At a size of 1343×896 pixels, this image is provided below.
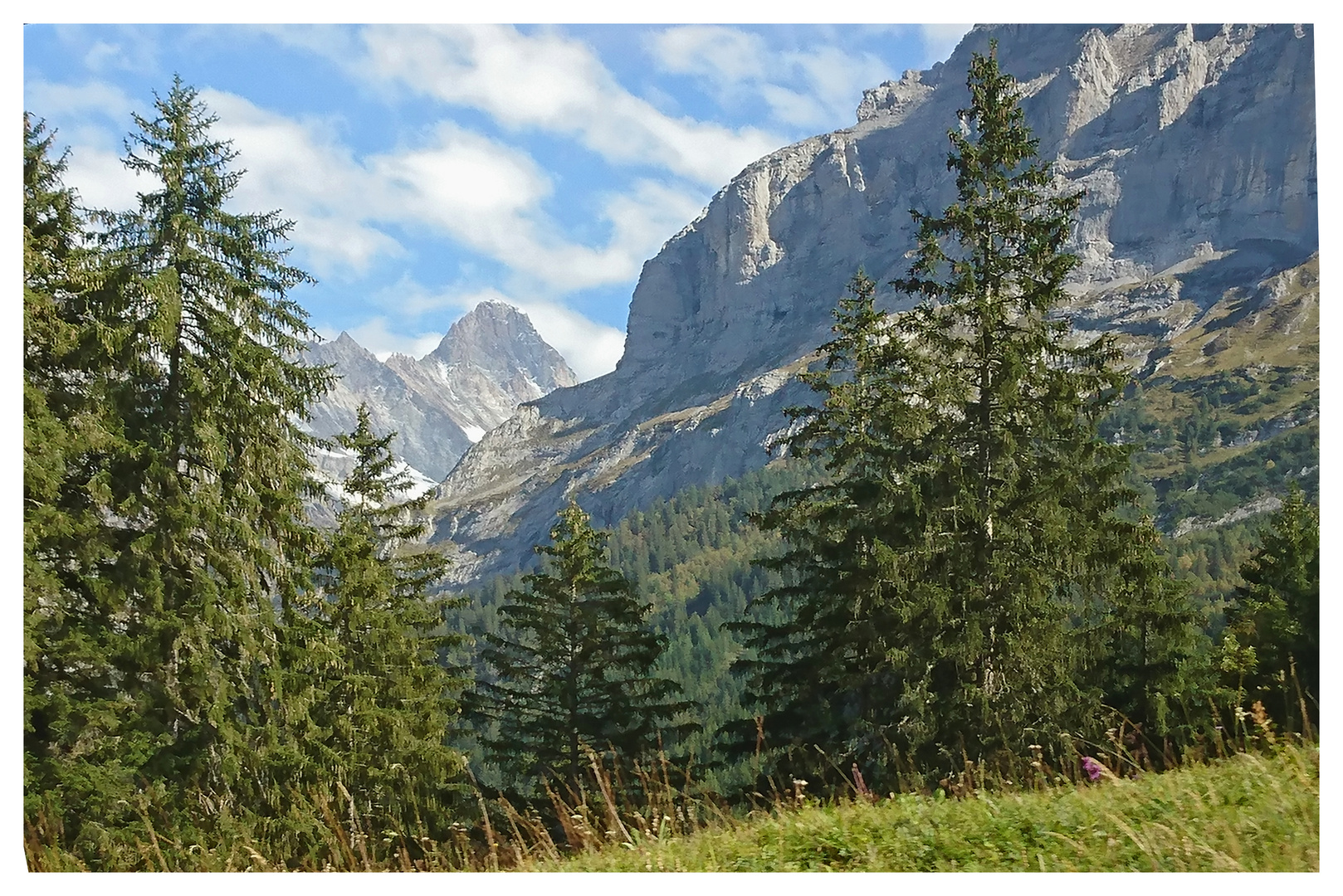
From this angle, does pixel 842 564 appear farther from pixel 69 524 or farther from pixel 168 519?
pixel 69 524

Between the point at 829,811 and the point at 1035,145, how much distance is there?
36.2 ft

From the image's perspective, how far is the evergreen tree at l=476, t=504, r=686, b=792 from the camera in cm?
2059

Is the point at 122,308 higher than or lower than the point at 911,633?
higher

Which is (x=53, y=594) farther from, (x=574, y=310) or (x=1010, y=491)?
(x=1010, y=491)

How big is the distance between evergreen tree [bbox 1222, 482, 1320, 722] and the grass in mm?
929

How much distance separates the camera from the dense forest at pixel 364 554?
10.4 metres

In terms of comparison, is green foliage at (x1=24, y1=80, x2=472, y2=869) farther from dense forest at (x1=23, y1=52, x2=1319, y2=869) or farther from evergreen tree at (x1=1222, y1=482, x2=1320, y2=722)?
evergreen tree at (x1=1222, y1=482, x2=1320, y2=722)

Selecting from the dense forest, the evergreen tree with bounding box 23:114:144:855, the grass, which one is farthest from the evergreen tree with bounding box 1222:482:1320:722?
the evergreen tree with bounding box 23:114:144:855

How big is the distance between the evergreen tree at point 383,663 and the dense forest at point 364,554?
0.13m

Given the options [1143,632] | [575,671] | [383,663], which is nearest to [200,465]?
[383,663]

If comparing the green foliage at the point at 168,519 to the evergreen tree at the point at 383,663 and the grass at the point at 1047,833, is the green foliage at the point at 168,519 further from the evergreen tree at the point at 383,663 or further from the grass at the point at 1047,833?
the grass at the point at 1047,833

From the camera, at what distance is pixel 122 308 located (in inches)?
430

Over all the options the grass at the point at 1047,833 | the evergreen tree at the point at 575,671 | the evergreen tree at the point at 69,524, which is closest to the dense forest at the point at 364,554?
the evergreen tree at the point at 69,524
